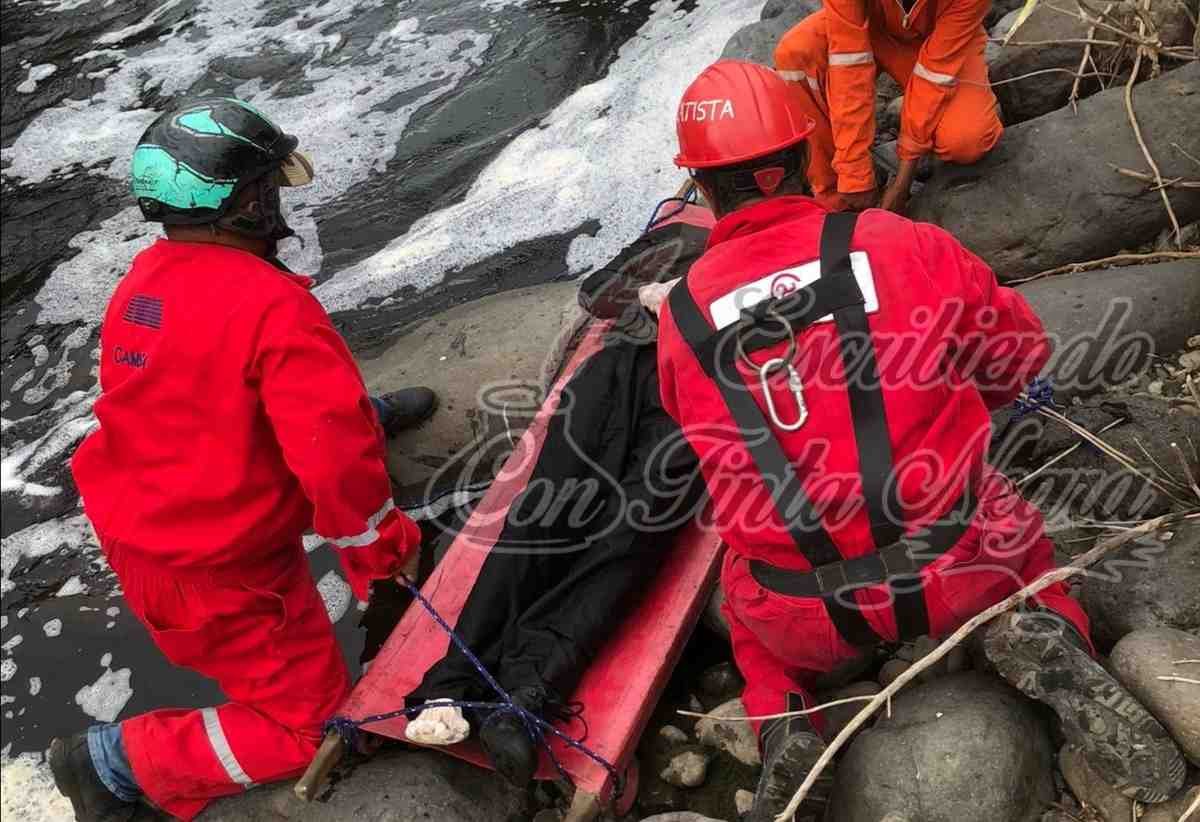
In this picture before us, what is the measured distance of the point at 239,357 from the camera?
103 inches

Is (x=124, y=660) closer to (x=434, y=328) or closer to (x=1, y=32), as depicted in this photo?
(x=434, y=328)

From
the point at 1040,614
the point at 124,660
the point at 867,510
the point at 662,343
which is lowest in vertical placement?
the point at 124,660

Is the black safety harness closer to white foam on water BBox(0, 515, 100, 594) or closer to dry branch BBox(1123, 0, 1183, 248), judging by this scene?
dry branch BBox(1123, 0, 1183, 248)

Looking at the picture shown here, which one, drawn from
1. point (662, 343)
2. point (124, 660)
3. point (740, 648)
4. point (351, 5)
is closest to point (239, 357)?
point (662, 343)

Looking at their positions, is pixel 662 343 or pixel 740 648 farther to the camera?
pixel 740 648

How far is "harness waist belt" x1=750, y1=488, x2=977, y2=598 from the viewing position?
224cm

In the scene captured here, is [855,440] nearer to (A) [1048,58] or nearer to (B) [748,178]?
(B) [748,178]

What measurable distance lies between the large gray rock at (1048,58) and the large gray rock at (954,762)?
3.11 meters

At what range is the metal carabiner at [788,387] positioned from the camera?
7.11 feet

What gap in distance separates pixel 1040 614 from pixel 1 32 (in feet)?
35.9

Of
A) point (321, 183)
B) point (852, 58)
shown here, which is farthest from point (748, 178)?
point (321, 183)

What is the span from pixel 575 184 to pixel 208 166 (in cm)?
331

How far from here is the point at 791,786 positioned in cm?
224

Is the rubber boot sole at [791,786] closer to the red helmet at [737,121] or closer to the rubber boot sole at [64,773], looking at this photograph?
the red helmet at [737,121]
